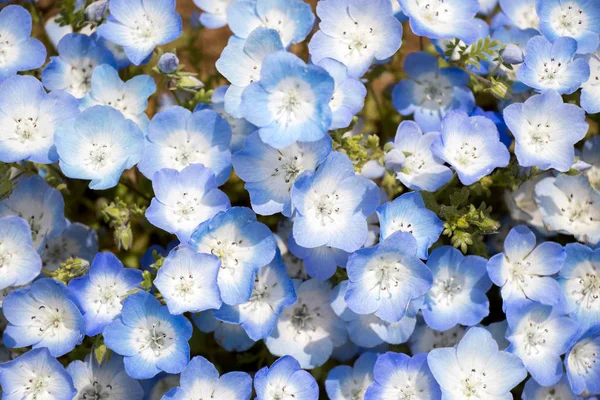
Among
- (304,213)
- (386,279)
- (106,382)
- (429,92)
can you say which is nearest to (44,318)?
(106,382)

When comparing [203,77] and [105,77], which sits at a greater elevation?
[105,77]

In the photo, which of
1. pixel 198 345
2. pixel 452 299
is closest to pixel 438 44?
pixel 452 299

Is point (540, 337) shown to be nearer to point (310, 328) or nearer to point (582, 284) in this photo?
point (582, 284)

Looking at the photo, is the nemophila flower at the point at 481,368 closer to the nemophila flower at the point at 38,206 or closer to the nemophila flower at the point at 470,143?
the nemophila flower at the point at 470,143

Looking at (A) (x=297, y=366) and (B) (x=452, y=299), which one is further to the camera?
(B) (x=452, y=299)

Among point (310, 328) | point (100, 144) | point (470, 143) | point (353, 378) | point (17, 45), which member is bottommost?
point (353, 378)

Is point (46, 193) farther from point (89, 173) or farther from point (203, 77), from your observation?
point (203, 77)
